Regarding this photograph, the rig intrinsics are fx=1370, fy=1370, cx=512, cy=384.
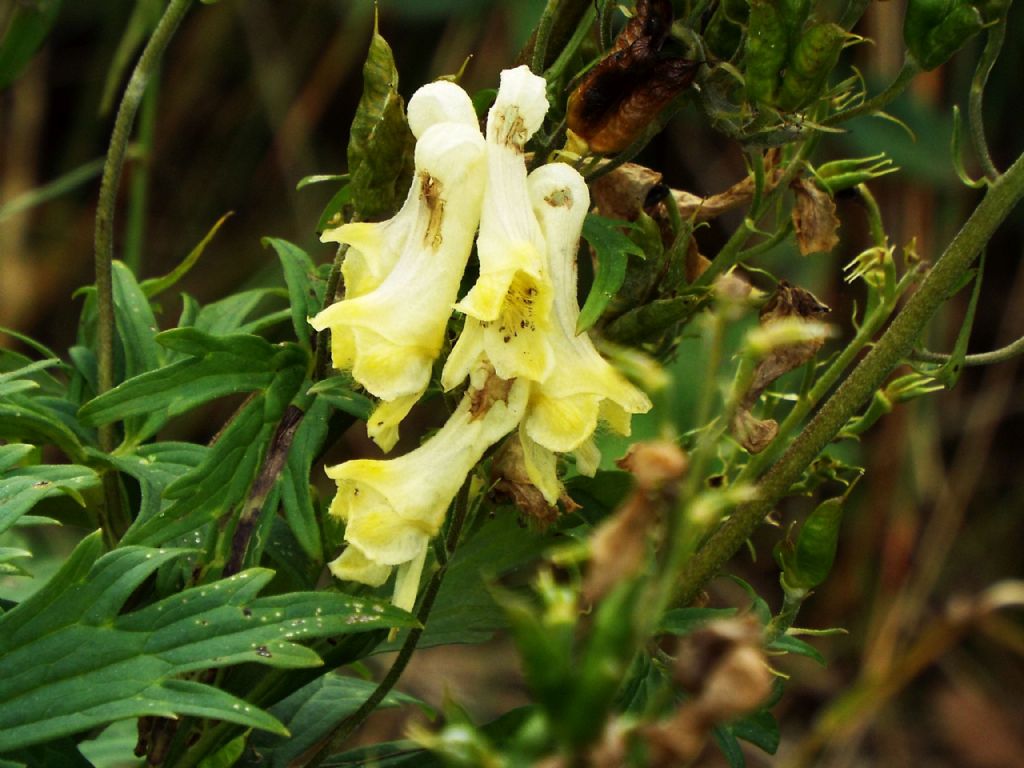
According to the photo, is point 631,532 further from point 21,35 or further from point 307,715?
point 21,35

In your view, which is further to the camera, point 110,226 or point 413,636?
point 110,226

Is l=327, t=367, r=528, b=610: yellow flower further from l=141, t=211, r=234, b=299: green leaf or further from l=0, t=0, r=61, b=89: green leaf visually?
l=0, t=0, r=61, b=89: green leaf

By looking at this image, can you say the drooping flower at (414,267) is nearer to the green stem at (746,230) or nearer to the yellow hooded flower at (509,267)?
the yellow hooded flower at (509,267)

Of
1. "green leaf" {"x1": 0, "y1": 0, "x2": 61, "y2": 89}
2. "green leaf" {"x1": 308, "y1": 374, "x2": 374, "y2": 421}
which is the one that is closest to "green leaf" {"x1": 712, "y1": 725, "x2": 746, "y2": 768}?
"green leaf" {"x1": 308, "y1": 374, "x2": 374, "y2": 421}

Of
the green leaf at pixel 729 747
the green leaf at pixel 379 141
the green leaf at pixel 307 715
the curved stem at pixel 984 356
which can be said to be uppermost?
the green leaf at pixel 379 141

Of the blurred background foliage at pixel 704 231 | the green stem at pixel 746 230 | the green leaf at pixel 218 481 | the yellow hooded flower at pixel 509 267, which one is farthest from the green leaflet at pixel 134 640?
the blurred background foliage at pixel 704 231

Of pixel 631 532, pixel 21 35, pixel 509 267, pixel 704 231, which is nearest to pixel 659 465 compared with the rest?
pixel 631 532
